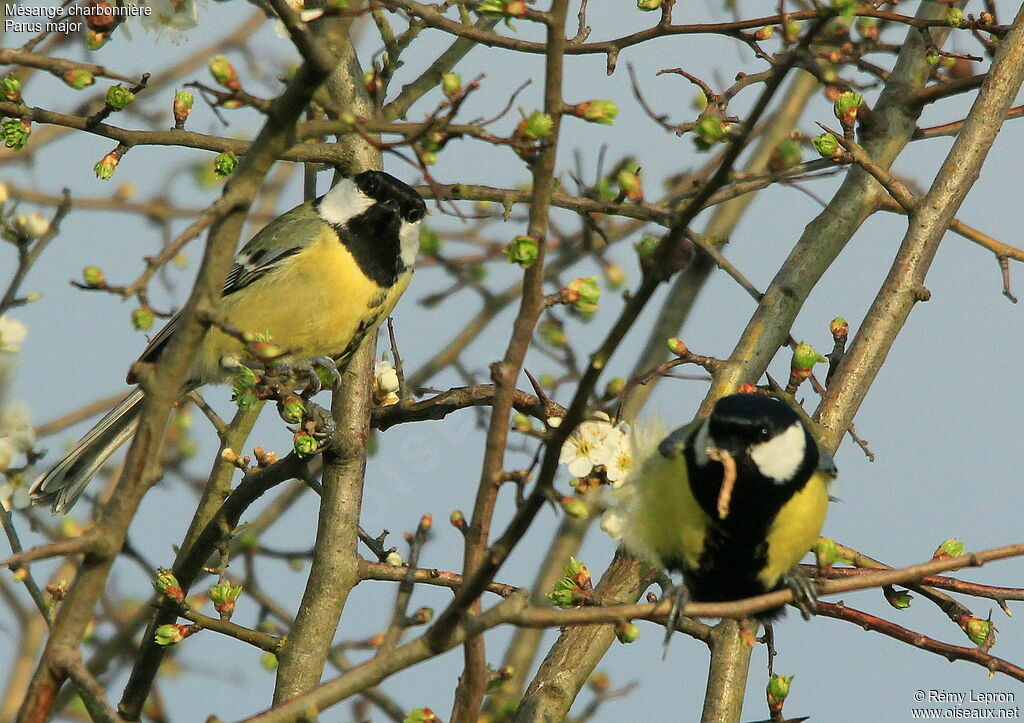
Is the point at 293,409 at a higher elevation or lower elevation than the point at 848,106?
lower

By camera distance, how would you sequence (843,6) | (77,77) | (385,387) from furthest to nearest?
(385,387), (77,77), (843,6)

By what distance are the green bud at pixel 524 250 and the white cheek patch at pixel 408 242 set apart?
205cm

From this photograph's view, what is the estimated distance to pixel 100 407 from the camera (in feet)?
14.4

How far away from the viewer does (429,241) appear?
367cm

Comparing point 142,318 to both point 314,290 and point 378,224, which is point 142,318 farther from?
point 378,224

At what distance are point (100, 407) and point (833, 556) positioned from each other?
3.06 meters

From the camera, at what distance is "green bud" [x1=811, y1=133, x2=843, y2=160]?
10.0ft

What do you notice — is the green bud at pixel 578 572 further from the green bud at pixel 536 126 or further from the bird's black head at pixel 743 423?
the green bud at pixel 536 126

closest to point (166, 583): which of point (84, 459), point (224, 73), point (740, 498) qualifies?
point (84, 459)

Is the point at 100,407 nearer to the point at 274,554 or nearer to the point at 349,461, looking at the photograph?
the point at 274,554

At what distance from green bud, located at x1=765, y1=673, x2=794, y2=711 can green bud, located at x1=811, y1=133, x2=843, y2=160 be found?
4.61 feet

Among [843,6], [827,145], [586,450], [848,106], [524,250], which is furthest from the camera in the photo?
[848,106]

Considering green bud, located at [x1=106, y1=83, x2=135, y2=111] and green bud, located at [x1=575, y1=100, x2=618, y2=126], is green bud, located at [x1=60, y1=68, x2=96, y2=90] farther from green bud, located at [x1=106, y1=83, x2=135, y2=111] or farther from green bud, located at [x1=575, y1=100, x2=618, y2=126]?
green bud, located at [x1=575, y1=100, x2=618, y2=126]

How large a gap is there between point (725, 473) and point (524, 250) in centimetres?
103
